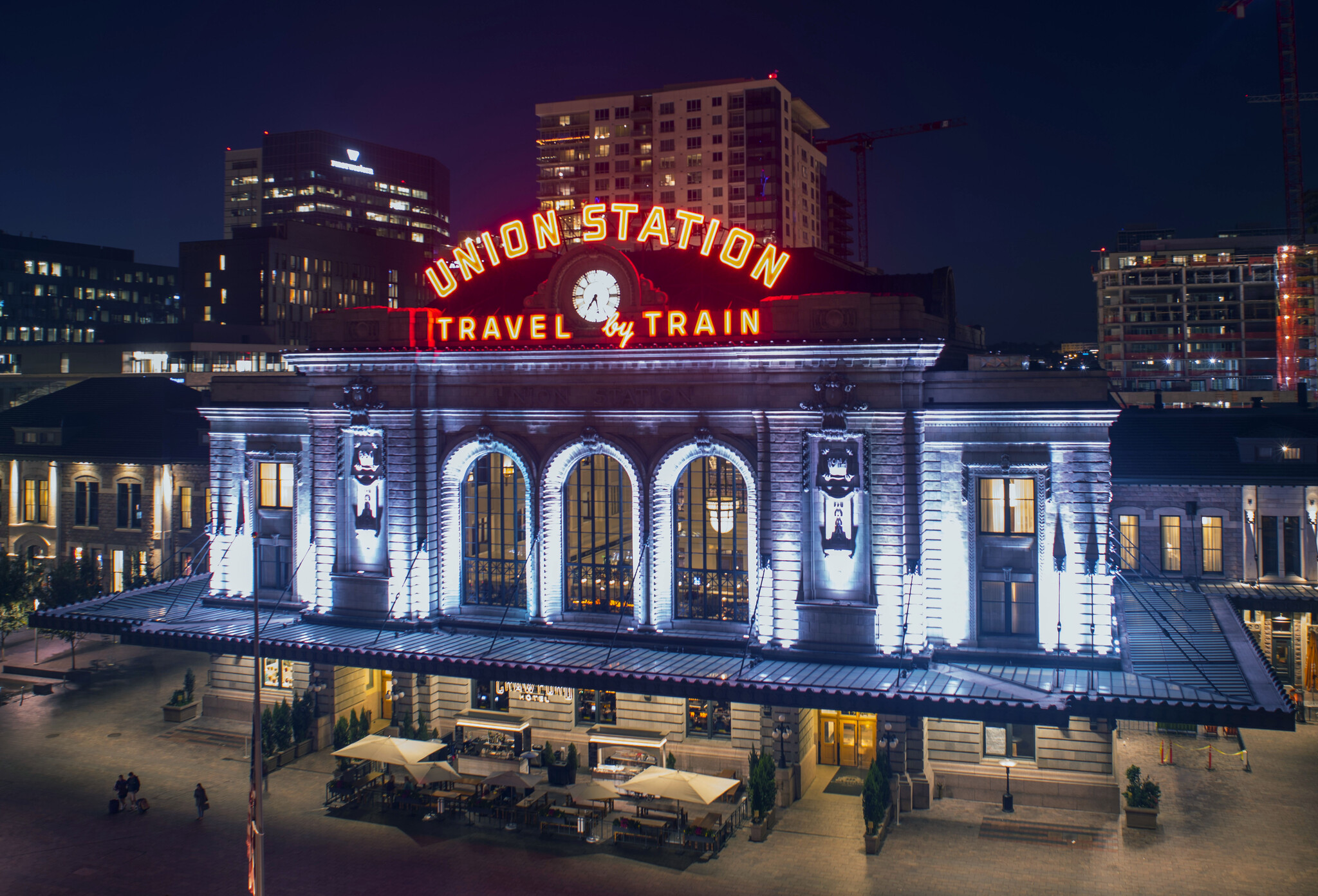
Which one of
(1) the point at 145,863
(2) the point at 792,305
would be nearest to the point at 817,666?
(2) the point at 792,305

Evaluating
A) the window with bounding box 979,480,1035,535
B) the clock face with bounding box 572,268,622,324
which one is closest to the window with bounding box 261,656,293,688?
the clock face with bounding box 572,268,622,324

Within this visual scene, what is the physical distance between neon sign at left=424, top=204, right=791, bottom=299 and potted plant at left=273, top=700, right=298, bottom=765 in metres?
19.4

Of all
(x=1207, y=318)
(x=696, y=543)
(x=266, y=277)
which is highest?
(x=266, y=277)

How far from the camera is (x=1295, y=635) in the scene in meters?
49.9

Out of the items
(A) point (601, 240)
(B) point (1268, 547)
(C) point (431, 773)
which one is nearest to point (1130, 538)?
(B) point (1268, 547)

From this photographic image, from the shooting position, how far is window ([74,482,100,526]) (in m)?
66.1

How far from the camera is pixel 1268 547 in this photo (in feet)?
164

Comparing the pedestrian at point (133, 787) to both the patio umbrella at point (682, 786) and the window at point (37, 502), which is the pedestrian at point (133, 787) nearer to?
the patio umbrella at point (682, 786)

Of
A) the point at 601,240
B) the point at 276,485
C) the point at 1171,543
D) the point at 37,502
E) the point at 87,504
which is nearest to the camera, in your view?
the point at 601,240

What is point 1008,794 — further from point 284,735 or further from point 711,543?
point 284,735

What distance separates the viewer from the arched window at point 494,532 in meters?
43.5

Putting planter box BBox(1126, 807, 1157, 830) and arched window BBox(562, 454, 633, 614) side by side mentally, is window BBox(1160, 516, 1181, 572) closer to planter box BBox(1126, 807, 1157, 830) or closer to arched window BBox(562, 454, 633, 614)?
planter box BBox(1126, 807, 1157, 830)

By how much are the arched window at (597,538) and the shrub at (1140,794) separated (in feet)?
64.0

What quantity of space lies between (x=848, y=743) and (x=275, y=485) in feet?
92.8
